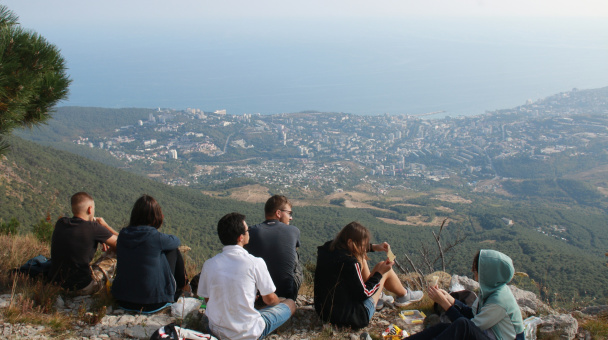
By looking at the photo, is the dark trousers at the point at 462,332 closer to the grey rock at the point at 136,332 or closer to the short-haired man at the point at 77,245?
the grey rock at the point at 136,332

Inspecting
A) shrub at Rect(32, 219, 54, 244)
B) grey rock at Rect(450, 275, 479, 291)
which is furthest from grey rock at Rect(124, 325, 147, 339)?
grey rock at Rect(450, 275, 479, 291)

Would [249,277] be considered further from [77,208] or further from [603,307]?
[603,307]

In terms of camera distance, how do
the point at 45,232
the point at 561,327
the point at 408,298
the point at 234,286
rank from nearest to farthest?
1. the point at 234,286
2. the point at 561,327
3. the point at 408,298
4. the point at 45,232

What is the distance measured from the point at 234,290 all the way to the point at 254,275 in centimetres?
16

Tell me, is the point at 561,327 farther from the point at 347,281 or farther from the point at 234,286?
the point at 234,286

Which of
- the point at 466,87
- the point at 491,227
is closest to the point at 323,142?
the point at 491,227

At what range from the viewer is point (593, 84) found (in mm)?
149500

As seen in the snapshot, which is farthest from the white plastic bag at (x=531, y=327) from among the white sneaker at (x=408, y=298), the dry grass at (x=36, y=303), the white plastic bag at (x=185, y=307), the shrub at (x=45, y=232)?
the shrub at (x=45, y=232)

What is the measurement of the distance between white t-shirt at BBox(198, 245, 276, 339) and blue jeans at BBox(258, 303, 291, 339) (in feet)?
0.54

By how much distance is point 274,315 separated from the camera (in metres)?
2.85

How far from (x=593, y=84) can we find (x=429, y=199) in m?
141

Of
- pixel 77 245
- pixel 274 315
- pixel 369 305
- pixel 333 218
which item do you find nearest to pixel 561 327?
pixel 369 305

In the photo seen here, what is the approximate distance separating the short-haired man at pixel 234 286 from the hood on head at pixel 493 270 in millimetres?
1360

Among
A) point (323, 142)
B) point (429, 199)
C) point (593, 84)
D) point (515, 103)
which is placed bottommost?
point (429, 199)
